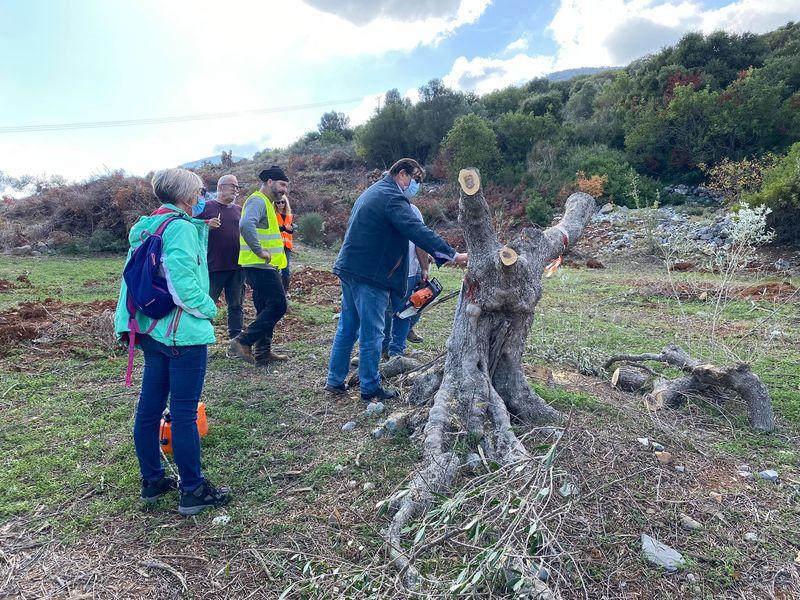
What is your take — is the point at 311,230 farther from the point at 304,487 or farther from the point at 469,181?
the point at 304,487

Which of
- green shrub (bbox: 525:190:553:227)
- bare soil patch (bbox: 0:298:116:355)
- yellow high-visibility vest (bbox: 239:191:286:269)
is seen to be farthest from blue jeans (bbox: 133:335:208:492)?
green shrub (bbox: 525:190:553:227)

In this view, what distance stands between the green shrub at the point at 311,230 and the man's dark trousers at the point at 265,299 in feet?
40.7

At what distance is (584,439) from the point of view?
318 cm

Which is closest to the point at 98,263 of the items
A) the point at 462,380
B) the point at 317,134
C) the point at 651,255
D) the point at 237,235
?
the point at 237,235

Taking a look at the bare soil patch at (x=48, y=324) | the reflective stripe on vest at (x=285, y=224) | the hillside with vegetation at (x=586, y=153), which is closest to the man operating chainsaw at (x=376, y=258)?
the reflective stripe on vest at (x=285, y=224)

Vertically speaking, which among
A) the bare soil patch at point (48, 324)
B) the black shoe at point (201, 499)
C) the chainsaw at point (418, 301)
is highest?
the chainsaw at point (418, 301)

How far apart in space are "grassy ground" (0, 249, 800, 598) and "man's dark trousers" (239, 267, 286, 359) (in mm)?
359

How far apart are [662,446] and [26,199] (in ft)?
76.1

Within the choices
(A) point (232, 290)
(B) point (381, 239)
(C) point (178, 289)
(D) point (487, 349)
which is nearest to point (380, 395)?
(D) point (487, 349)

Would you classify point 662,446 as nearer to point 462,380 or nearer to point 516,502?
point 462,380

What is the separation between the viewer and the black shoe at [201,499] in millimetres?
2674

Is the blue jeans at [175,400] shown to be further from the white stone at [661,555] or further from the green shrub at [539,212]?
the green shrub at [539,212]

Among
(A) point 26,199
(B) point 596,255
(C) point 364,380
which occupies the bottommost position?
(B) point 596,255

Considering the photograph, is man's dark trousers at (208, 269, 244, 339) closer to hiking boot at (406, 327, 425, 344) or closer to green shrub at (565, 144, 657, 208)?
hiking boot at (406, 327, 425, 344)
